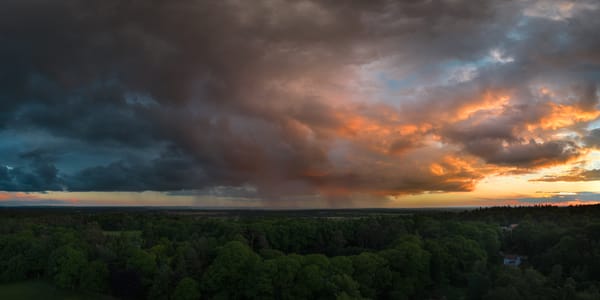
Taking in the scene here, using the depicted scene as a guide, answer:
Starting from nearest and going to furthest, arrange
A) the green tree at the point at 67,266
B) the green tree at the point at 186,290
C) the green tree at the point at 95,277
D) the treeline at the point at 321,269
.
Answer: the treeline at the point at 321,269
the green tree at the point at 186,290
the green tree at the point at 95,277
the green tree at the point at 67,266

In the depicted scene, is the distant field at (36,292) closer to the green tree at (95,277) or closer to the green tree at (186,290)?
the green tree at (95,277)

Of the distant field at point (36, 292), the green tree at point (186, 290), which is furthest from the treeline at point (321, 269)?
the distant field at point (36, 292)

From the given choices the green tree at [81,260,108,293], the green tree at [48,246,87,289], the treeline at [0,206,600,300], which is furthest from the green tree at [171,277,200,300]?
the green tree at [48,246,87,289]

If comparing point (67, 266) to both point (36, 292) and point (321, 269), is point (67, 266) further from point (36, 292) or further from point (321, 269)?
point (321, 269)

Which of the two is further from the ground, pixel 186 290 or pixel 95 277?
pixel 186 290

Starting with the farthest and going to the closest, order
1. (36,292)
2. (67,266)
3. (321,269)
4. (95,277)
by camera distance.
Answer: (36,292)
(67,266)
(95,277)
(321,269)

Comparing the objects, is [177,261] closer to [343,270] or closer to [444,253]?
[343,270]

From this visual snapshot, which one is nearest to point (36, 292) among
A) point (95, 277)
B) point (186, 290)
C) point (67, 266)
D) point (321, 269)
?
point (67, 266)

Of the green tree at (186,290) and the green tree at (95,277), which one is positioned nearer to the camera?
the green tree at (186,290)
